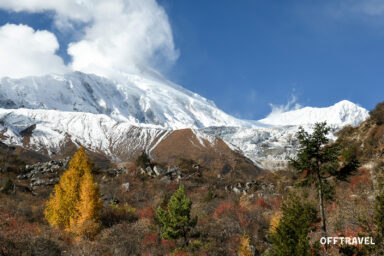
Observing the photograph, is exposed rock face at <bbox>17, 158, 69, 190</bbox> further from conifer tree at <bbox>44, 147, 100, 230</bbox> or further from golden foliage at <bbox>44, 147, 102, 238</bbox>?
golden foliage at <bbox>44, 147, 102, 238</bbox>

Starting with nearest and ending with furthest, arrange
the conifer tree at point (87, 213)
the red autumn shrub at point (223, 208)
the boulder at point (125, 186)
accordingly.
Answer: the conifer tree at point (87, 213) < the red autumn shrub at point (223, 208) < the boulder at point (125, 186)

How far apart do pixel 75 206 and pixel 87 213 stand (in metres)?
1.53

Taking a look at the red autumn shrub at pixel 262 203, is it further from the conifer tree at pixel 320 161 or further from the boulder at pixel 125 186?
the boulder at pixel 125 186

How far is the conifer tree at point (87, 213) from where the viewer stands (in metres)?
26.3

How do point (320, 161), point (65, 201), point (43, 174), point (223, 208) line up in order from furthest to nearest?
point (43, 174) < point (223, 208) < point (65, 201) < point (320, 161)

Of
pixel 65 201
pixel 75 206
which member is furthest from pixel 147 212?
pixel 65 201

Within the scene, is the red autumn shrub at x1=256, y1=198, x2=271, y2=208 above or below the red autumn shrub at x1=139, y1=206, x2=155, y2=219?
above

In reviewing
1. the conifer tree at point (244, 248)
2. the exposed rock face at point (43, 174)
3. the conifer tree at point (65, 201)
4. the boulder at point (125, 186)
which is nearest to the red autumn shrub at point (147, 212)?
the boulder at point (125, 186)

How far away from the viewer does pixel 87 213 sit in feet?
87.5

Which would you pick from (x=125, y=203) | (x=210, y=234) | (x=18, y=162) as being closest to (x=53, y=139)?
(x=18, y=162)

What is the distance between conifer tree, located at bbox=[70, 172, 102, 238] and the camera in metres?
26.3

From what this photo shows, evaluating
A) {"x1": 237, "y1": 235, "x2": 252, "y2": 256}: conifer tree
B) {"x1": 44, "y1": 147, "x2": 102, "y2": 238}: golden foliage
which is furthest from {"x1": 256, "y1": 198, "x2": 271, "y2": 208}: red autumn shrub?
{"x1": 44, "y1": 147, "x2": 102, "y2": 238}: golden foliage

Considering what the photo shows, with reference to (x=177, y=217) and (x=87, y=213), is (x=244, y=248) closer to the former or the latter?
→ (x=177, y=217)

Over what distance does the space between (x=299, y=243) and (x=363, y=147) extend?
34.8 m
